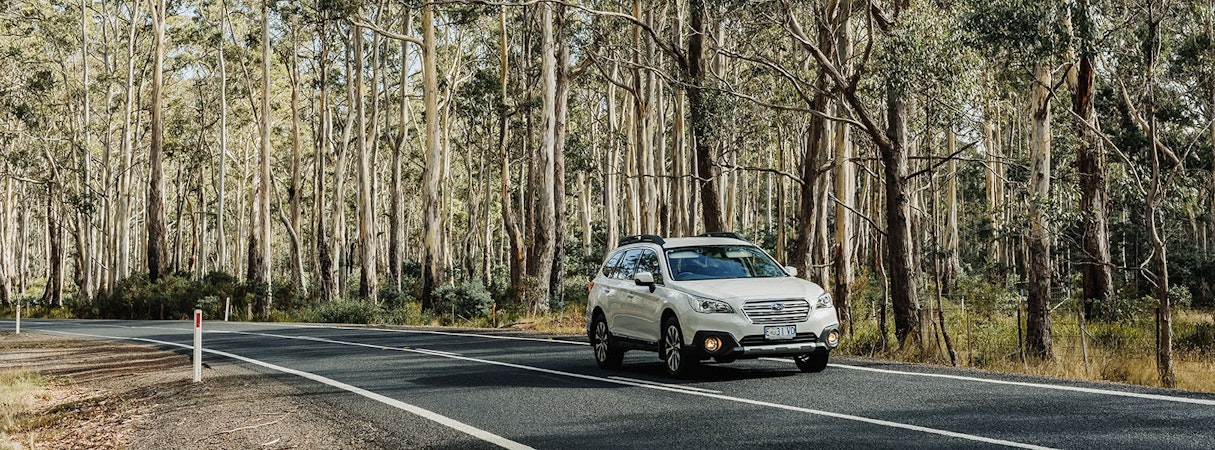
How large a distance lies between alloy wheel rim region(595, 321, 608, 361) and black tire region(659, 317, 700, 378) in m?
1.55

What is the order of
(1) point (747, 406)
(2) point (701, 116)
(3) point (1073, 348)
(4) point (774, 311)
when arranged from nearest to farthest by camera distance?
(1) point (747, 406) < (4) point (774, 311) < (3) point (1073, 348) < (2) point (701, 116)

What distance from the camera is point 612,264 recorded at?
14.8 metres

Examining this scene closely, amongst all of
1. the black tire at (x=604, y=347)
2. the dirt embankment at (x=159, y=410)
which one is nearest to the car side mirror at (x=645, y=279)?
the black tire at (x=604, y=347)

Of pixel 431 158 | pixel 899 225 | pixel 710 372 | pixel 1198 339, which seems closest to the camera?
pixel 710 372

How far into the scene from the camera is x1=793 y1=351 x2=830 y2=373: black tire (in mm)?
12634

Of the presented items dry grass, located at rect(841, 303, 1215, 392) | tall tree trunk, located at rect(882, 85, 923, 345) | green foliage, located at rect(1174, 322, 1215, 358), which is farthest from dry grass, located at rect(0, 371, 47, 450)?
green foliage, located at rect(1174, 322, 1215, 358)

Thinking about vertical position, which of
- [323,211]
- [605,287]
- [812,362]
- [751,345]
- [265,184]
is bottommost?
[812,362]

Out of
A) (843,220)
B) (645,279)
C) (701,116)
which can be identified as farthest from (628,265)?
(843,220)

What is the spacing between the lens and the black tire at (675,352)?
1220cm

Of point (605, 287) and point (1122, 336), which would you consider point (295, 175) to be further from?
point (1122, 336)

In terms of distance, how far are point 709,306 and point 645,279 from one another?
3.55 ft

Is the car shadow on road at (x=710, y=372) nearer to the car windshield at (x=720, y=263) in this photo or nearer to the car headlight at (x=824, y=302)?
the car headlight at (x=824, y=302)

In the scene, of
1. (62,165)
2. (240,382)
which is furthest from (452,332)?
(62,165)

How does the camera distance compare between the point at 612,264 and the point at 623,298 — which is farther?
the point at 612,264
